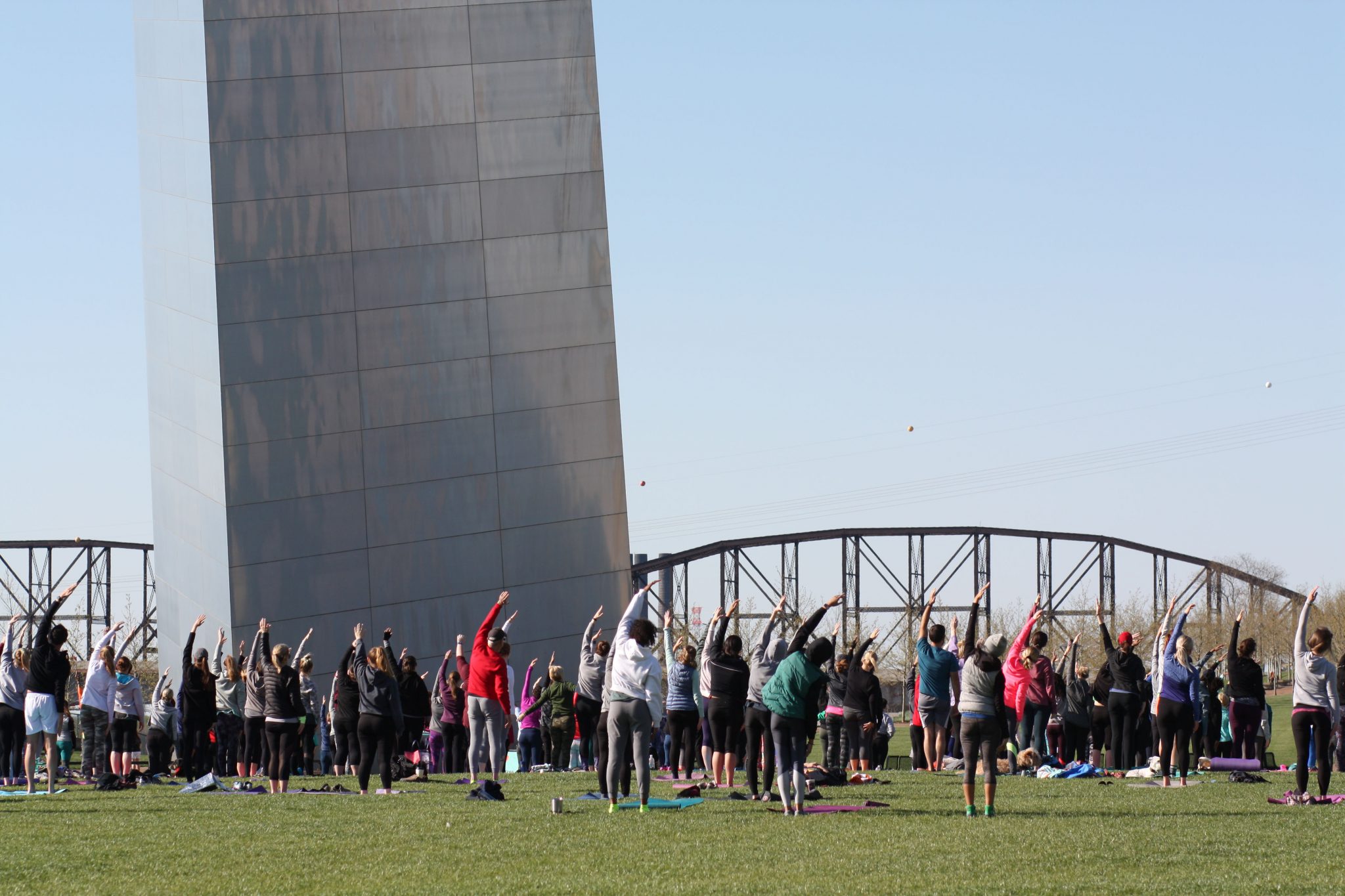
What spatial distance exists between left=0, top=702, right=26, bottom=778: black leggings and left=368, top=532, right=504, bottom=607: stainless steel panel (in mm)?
16116

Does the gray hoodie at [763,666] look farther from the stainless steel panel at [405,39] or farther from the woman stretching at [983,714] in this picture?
the stainless steel panel at [405,39]

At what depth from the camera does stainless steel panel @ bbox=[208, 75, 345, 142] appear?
116 feet

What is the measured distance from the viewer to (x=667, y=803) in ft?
49.6

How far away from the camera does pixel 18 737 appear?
61.0ft

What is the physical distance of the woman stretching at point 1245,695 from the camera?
17797 mm

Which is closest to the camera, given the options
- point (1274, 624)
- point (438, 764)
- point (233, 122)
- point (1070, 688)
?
point (1070, 688)

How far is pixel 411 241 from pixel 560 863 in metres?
26.6

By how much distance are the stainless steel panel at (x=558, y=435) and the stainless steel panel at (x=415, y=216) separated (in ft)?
14.0

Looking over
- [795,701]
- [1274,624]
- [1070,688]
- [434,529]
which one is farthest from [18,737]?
[1274,624]

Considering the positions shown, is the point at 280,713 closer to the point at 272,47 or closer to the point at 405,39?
the point at 272,47

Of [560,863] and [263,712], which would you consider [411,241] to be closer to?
[263,712]

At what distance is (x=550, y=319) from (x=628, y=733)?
22327 mm

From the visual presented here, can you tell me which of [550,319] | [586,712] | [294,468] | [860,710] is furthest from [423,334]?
[586,712]

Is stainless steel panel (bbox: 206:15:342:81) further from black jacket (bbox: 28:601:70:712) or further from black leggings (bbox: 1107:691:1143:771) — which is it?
black leggings (bbox: 1107:691:1143:771)
